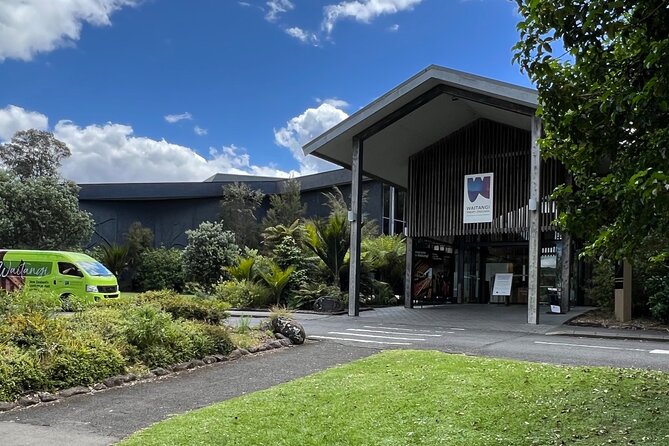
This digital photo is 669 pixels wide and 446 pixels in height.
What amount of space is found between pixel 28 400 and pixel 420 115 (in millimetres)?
16227

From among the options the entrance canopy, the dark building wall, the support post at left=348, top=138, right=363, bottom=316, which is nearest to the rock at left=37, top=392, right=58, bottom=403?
the support post at left=348, top=138, right=363, bottom=316

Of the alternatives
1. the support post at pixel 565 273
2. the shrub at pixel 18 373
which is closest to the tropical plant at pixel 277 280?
the support post at pixel 565 273

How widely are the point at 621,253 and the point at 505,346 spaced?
732cm

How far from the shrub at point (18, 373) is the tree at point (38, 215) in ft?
93.9

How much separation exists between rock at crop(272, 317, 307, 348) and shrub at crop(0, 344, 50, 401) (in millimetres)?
5207

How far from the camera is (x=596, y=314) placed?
18.5 m

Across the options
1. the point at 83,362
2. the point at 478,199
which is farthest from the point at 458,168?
the point at 83,362

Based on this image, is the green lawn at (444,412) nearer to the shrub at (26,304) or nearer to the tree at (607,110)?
the tree at (607,110)

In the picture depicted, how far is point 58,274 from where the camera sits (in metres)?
19.5

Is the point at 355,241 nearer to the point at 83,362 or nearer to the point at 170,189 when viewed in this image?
the point at 83,362

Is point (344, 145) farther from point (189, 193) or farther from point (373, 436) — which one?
point (189, 193)

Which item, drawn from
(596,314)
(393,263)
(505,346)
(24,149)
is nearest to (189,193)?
(24,149)

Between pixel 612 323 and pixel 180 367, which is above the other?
pixel 612 323

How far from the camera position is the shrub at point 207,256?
101 ft
